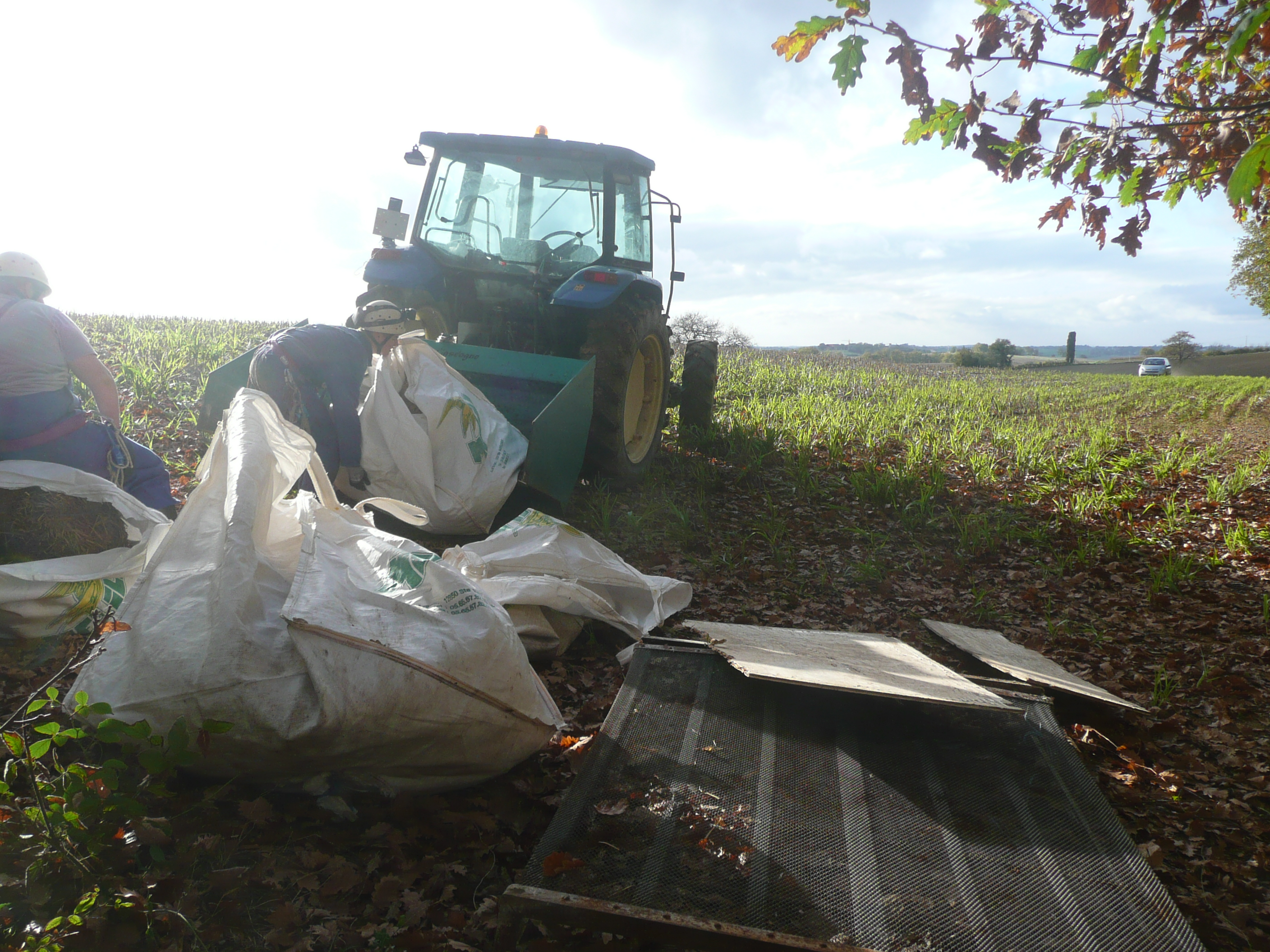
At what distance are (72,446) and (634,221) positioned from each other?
3651 mm

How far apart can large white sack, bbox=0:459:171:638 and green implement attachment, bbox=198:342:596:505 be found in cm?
96

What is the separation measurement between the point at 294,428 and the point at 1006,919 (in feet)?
7.67

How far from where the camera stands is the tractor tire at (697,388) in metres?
6.77

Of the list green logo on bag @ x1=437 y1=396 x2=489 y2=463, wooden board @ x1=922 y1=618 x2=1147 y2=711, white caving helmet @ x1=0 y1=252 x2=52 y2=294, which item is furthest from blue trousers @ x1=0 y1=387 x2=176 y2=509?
wooden board @ x1=922 y1=618 x2=1147 y2=711

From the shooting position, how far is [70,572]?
2.68 m

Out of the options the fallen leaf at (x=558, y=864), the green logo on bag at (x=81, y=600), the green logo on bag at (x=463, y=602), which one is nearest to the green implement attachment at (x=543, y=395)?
the green logo on bag at (x=81, y=600)

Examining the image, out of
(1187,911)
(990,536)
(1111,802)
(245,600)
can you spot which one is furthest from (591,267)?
(1187,911)

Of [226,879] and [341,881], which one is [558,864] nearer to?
[341,881]

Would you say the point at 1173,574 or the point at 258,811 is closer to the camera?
the point at 258,811

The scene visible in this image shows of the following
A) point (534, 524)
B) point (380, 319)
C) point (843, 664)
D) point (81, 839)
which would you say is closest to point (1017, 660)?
point (843, 664)

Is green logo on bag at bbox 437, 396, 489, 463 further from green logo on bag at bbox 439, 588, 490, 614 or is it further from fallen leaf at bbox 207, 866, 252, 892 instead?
fallen leaf at bbox 207, 866, 252, 892

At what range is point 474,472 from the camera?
12.6 feet

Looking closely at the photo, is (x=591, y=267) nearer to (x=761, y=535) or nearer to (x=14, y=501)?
(x=761, y=535)

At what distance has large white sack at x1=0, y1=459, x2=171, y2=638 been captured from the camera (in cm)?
257
